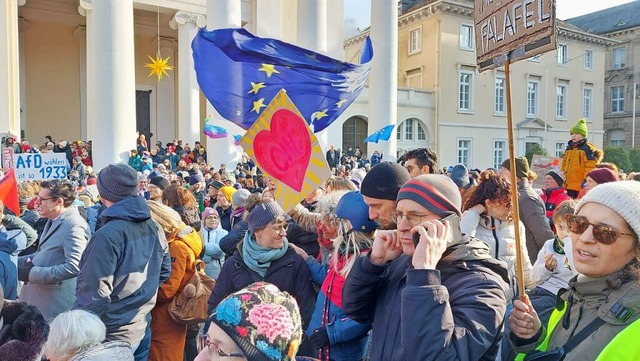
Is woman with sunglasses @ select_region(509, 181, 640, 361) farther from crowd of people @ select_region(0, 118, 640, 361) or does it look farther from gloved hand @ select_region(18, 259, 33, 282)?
gloved hand @ select_region(18, 259, 33, 282)

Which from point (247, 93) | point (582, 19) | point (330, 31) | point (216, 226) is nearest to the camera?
point (216, 226)

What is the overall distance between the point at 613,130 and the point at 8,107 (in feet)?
172

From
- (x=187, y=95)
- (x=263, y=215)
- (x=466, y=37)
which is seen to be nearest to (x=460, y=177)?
(x=263, y=215)

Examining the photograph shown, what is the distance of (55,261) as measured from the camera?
365 cm

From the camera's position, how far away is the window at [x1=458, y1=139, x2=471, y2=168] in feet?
113

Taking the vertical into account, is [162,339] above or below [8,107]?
below

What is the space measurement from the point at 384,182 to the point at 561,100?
137ft

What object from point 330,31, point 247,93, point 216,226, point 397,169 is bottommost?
point 216,226

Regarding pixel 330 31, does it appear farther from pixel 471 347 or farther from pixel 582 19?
pixel 582 19

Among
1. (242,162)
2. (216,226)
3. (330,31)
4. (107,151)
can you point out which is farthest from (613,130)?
(216,226)

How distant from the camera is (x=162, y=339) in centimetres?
380

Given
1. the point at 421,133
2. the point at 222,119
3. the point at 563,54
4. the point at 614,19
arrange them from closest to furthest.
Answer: the point at 222,119, the point at 421,133, the point at 563,54, the point at 614,19

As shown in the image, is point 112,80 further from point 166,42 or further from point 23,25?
point 166,42

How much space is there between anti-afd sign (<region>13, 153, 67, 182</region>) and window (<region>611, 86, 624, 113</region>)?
55052 mm
